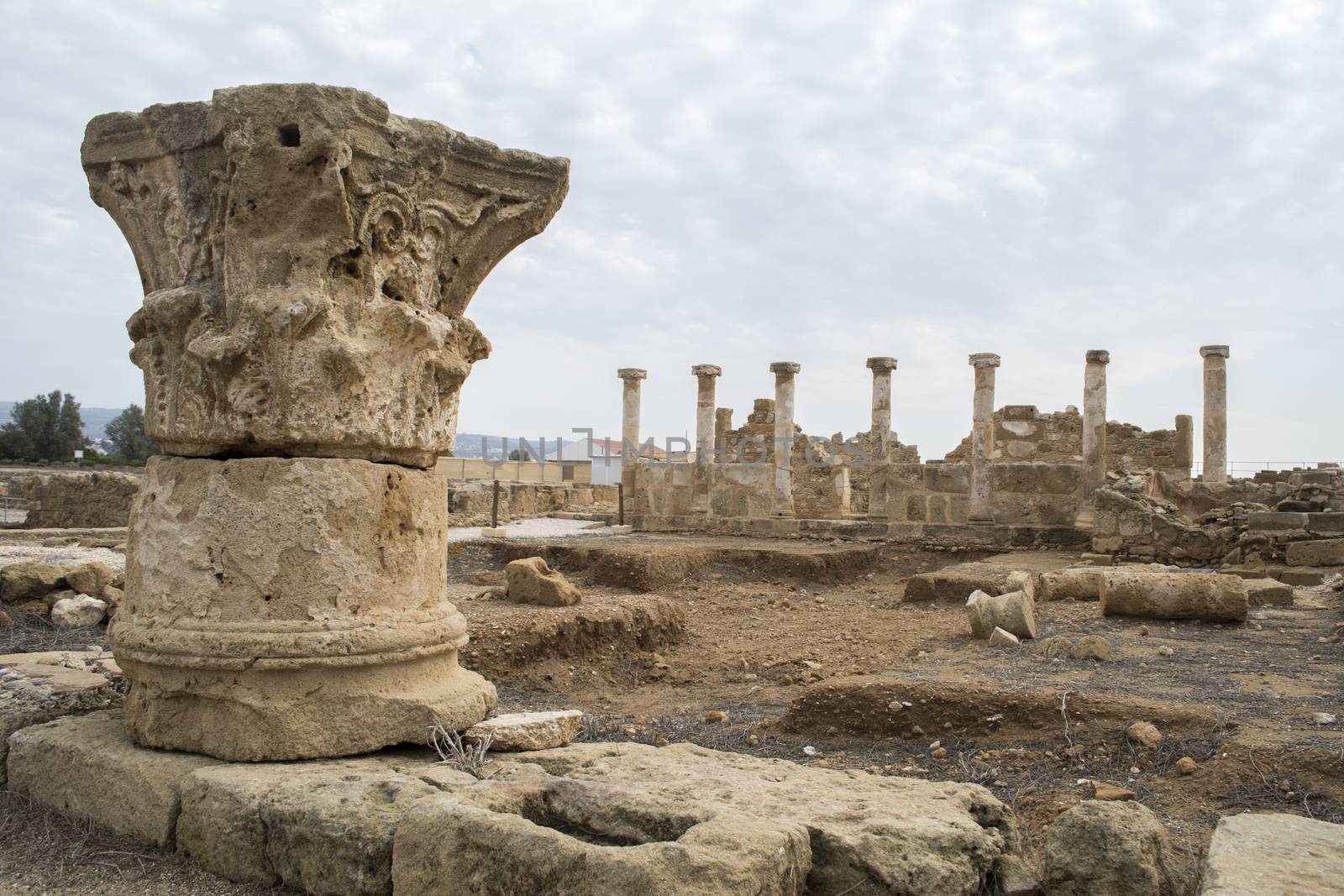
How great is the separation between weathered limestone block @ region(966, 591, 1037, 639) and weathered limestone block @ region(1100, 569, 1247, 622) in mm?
1038

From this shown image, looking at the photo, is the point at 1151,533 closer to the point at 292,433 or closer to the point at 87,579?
the point at 87,579

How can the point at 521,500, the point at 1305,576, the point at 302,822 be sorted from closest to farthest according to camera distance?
the point at 302,822
the point at 1305,576
the point at 521,500

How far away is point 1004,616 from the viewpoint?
7184 mm

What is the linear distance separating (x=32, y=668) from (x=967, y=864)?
4.07 meters

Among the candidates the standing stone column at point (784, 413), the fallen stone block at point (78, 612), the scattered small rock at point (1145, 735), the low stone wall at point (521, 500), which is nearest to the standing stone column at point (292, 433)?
the scattered small rock at point (1145, 735)

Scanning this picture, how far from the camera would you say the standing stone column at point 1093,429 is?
13.9 meters

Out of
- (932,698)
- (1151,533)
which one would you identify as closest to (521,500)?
(1151,533)

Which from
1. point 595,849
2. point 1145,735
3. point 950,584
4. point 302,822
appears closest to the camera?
point 595,849

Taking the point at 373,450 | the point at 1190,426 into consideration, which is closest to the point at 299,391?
the point at 373,450

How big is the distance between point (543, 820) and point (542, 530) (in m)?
16.1

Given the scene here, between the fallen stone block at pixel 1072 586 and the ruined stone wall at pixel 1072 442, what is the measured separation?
10.9m

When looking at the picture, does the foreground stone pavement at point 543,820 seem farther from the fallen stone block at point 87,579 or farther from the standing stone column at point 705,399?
the standing stone column at point 705,399

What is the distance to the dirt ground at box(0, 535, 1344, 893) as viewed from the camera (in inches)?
138

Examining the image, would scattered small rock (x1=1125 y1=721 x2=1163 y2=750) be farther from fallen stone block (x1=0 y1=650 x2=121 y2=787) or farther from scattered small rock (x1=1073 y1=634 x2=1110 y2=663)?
fallen stone block (x1=0 y1=650 x2=121 y2=787)
